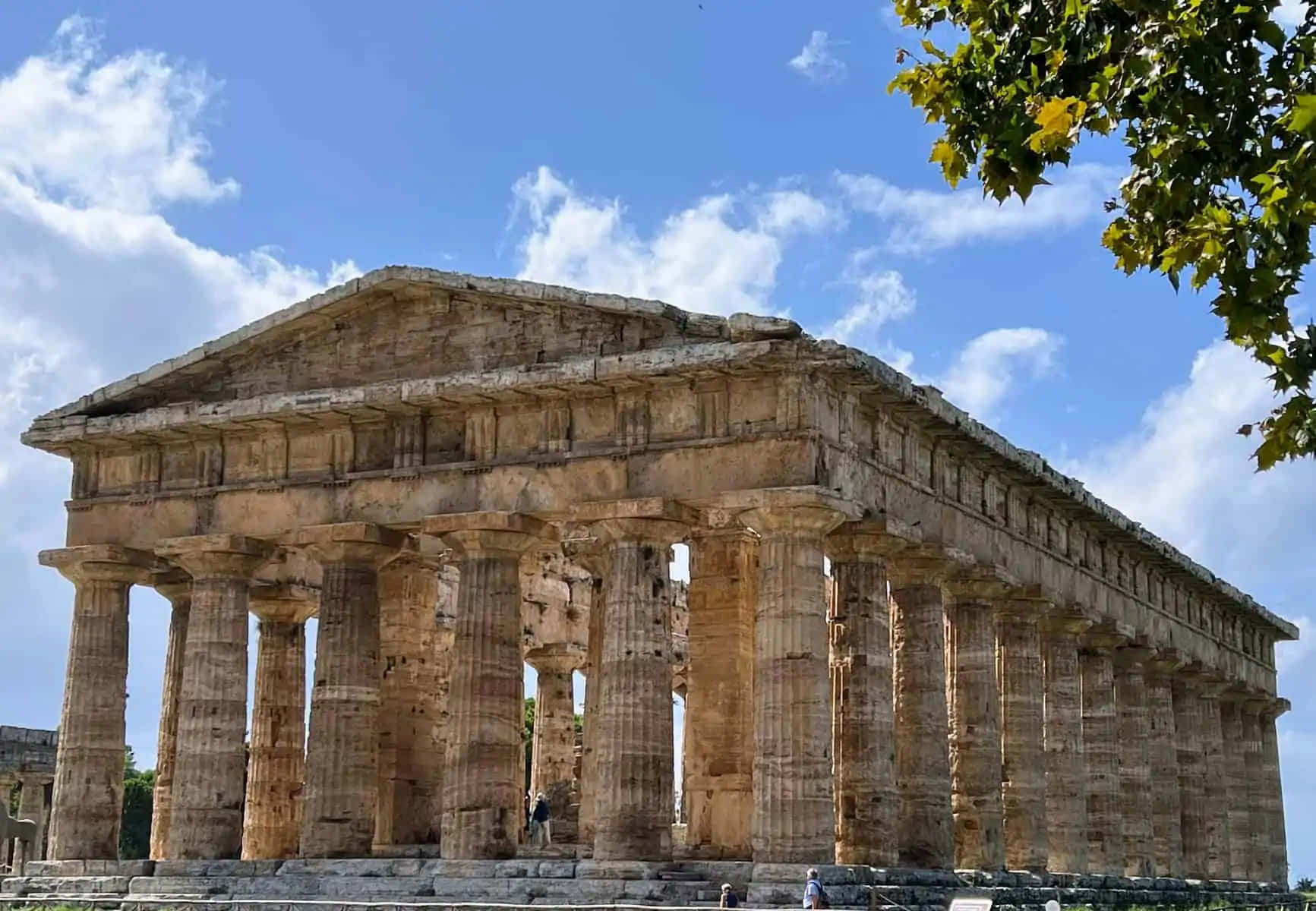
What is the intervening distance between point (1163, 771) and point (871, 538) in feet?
53.1

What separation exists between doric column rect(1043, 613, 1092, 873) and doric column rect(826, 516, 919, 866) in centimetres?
713

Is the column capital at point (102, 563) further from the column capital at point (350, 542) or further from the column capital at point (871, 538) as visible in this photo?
the column capital at point (871, 538)

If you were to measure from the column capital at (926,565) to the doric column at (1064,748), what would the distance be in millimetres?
5876

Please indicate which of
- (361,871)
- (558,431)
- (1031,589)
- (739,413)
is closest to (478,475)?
(558,431)

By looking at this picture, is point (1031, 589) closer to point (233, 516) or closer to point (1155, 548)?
point (1155, 548)

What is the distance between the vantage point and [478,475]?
2800 centimetres

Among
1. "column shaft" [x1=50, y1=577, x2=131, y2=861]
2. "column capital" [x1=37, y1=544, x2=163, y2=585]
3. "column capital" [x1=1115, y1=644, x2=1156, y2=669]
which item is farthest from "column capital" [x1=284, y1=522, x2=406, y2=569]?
"column capital" [x1=1115, y1=644, x2=1156, y2=669]

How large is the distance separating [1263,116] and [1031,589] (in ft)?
71.2

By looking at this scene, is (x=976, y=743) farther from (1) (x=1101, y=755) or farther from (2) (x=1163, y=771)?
(2) (x=1163, y=771)

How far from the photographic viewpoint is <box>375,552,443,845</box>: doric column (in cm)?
3206

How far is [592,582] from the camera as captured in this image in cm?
3400

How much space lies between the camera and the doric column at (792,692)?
24500 mm

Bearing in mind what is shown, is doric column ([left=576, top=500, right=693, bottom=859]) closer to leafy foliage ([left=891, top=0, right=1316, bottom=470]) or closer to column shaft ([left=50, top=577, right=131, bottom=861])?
column shaft ([left=50, top=577, right=131, bottom=861])

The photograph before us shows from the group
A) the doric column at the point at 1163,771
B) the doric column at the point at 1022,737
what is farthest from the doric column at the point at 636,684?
the doric column at the point at 1163,771
